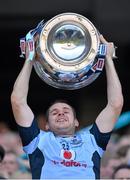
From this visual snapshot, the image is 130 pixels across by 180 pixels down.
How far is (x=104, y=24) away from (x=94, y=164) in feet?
19.6

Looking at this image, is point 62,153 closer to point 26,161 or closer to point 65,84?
point 65,84

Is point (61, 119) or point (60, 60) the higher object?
point (60, 60)

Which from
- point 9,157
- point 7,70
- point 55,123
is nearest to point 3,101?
point 7,70

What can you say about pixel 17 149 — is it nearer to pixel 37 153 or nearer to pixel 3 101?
pixel 37 153

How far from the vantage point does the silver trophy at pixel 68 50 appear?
5.51 m

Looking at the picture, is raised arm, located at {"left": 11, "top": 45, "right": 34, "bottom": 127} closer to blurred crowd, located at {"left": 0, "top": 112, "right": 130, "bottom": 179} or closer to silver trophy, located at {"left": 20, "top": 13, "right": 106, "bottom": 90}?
silver trophy, located at {"left": 20, "top": 13, "right": 106, "bottom": 90}

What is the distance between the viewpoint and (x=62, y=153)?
557cm

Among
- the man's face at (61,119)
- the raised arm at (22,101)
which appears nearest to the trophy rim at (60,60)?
the raised arm at (22,101)

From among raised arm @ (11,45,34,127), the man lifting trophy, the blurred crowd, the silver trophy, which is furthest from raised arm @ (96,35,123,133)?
the blurred crowd

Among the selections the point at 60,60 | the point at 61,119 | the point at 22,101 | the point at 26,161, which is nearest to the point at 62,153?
the point at 61,119

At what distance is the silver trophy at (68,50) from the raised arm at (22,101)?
3.4 inches

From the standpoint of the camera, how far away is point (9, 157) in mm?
7246

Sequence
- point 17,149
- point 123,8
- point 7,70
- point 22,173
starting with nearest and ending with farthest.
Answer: point 22,173
point 17,149
point 123,8
point 7,70

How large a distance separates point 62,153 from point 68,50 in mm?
622
